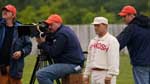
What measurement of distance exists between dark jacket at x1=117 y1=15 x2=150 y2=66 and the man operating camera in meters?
0.81

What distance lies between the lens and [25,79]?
17.3 m

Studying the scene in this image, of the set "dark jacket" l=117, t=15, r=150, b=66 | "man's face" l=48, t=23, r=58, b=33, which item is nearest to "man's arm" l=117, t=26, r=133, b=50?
"dark jacket" l=117, t=15, r=150, b=66

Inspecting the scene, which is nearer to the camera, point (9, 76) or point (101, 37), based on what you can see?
point (101, 37)

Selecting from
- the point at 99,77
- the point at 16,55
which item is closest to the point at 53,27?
the point at 16,55

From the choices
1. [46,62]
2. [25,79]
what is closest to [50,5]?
[25,79]

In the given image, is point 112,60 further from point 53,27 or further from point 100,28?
point 53,27

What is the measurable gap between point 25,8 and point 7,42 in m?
38.5

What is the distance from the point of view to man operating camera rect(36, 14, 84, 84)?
34.3ft

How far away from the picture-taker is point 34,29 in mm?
10648

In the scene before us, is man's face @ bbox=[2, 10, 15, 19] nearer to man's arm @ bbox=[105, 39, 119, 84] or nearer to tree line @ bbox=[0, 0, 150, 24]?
man's arm @ bbox=[105, 39, 119, 84]

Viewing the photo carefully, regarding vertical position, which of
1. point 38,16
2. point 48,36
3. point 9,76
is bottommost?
point 38,16

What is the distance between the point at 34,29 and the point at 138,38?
177 cm

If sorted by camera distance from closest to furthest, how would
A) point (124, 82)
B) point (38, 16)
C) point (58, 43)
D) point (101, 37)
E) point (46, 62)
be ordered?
1. point (101, 37)
2. point (58, 43)
3. point (46, 62)
4. point (124, 82)
5. point (38, 16)

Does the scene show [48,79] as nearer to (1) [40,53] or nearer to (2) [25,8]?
(1) [40,53]
